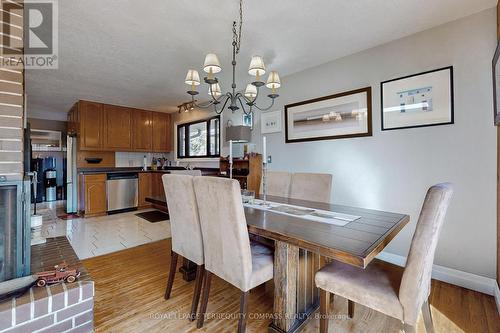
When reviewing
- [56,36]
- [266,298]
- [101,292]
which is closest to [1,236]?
[101,292]

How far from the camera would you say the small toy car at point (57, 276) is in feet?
4.57

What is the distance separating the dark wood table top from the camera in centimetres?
101

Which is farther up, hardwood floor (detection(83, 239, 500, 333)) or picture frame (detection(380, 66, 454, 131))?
picture frame (detection(380, 66, 454, 131))

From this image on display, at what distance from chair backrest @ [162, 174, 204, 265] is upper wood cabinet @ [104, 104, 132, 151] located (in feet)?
13.6

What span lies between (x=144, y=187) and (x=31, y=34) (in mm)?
3559

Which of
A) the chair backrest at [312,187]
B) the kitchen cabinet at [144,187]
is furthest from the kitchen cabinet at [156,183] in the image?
the chair backrest at [312,187]

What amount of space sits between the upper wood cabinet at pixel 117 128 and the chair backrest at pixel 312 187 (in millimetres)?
4413

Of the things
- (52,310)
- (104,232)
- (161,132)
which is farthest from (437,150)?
(161,132)

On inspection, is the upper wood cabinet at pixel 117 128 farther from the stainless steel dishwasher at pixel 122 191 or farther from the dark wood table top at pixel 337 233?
the dark wood table top at pixel 337 233

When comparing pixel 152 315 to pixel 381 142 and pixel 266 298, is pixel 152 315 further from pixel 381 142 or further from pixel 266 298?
pixel 381 142

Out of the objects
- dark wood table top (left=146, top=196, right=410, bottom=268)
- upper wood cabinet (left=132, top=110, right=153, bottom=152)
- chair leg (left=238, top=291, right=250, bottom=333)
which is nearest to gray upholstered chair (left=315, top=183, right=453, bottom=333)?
dark wood table top (left=146, top=196, right=410, bottom=268)

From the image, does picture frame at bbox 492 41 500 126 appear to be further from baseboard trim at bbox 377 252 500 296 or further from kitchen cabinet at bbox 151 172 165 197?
kitchen cabinet at bbox 151 172 165 197

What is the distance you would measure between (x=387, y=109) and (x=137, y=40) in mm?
2792

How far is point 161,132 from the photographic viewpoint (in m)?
5.89
